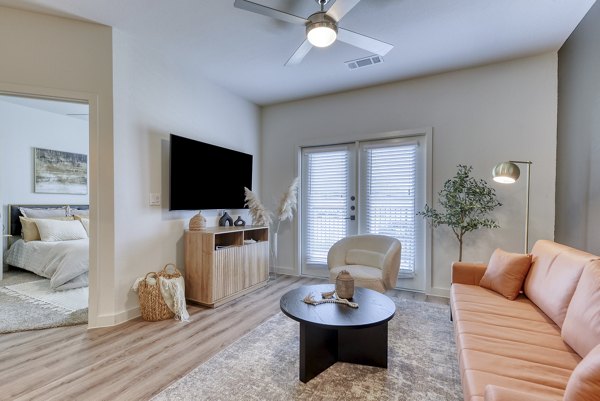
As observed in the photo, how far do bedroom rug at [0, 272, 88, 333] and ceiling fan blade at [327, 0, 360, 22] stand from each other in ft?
11.2

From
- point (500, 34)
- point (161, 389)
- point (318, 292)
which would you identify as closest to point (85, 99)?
point (161, 389)

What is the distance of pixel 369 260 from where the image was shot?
354cm

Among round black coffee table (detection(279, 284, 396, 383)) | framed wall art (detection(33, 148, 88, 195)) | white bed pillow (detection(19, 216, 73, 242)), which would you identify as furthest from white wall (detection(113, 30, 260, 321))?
framed wall art (detection(33, 148, 88, 195))

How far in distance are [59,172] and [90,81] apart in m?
3.42

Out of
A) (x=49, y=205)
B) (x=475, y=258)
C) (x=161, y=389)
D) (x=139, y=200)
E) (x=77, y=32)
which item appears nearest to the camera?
(x=161, y=389)

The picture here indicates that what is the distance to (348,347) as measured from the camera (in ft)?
6.95

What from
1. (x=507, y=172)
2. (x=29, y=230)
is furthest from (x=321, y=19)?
(x=29, y=230)

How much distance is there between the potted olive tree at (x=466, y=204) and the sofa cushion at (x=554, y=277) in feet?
3.03

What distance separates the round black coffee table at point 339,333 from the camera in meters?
1.84

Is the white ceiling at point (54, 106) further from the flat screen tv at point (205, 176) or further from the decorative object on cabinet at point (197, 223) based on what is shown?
the decorative object on cabinet at point (197, 223)

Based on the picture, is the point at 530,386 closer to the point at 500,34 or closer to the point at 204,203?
the point at 500,34

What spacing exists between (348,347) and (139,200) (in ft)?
7.91

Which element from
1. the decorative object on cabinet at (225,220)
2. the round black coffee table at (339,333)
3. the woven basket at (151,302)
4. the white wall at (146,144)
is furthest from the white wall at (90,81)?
the round black coffee table at (339,333)

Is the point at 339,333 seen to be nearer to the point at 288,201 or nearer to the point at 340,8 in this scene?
the point at 340,8
